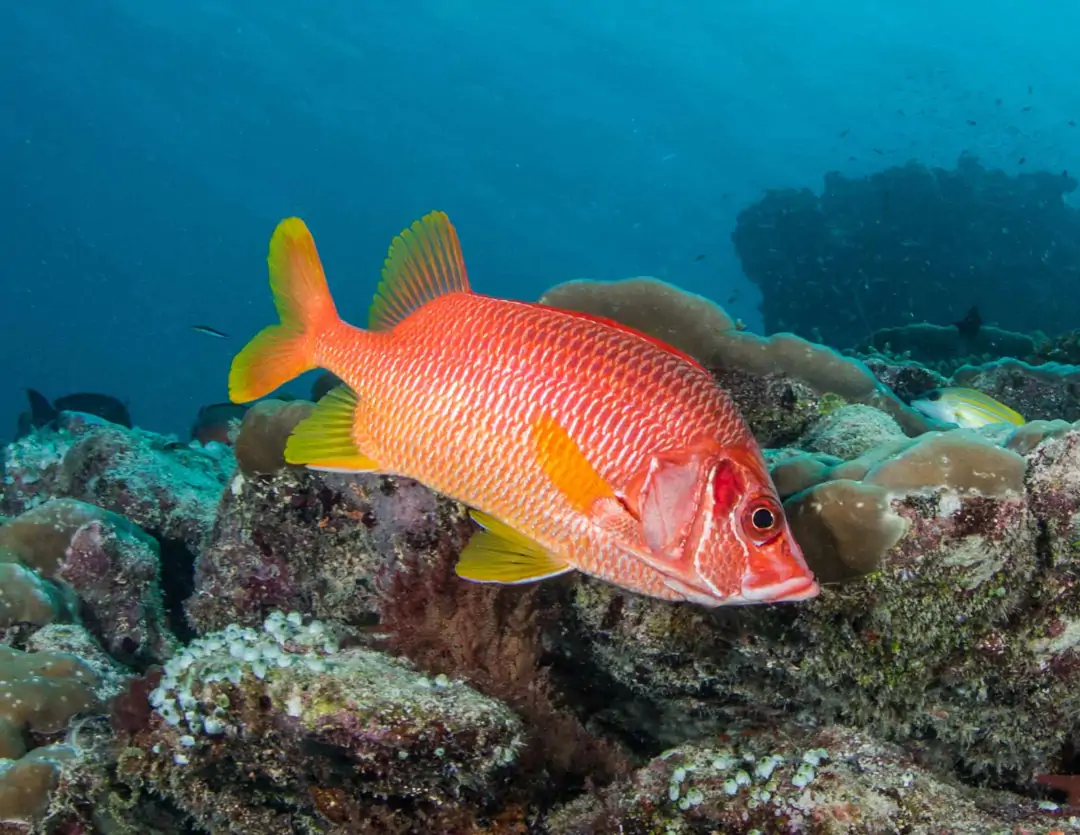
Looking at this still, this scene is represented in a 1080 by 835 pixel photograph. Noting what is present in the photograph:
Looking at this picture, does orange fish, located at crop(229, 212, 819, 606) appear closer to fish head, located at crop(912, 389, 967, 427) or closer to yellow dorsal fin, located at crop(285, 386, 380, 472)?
yellow dorsal fin, located at crop(285, 386, 380, 472)

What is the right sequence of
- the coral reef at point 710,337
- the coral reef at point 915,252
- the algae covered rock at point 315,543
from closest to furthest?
the algae covered rock at point 315,543 → the coral reef at point 710,337 → the coral reef at point 915,252

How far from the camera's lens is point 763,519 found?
187 centimetres

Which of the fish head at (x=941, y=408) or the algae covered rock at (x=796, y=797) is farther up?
the fish head at (x=941, y=408)

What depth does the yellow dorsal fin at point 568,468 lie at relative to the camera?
1.98 m

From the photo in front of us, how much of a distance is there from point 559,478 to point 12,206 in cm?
13299

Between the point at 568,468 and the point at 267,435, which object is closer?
the point at 568,468

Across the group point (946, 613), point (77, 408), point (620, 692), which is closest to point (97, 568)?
point (620, 692)

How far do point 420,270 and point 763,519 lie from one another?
1.48 meters

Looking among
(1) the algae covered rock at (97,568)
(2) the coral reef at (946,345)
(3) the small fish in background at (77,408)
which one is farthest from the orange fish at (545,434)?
(2) the coral reef at (946,345)

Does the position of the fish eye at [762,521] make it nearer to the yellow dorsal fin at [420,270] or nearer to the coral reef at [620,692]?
the coral reef at [620,692]

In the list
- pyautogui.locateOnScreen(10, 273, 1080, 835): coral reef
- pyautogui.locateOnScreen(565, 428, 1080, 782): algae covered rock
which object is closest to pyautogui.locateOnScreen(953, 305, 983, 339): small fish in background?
pyautogui.locateOnScreen(10, 273, 1080, 835): coral reef

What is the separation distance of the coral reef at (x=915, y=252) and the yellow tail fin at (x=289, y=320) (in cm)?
2261

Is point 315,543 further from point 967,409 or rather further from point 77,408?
point 77,408

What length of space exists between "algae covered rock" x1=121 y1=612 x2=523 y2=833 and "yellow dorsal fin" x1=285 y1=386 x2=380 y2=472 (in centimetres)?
89
